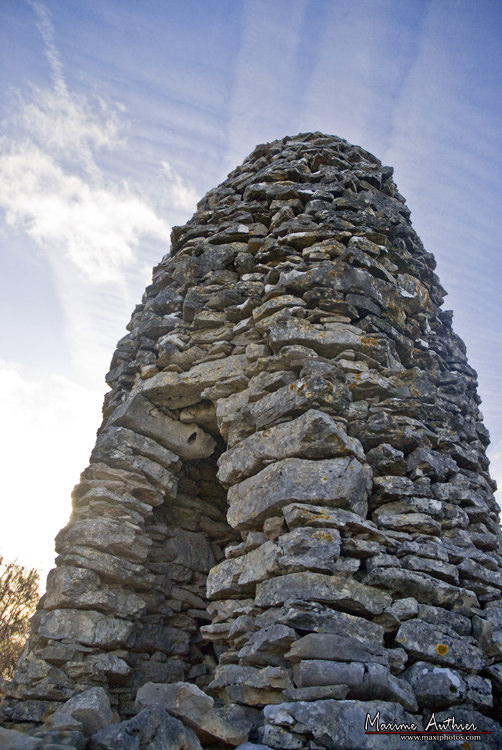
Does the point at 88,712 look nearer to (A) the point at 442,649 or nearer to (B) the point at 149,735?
(B) the point at 149,735

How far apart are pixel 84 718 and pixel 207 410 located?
3035 millimetres

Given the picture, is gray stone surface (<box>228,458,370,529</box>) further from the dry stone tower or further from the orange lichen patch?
the orange lichen patch

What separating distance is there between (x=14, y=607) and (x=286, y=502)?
11643mm

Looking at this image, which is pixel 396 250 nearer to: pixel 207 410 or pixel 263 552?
pixel 207 410

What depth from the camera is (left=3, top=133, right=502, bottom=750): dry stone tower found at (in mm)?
3330

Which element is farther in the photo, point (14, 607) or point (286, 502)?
point (14, 607)

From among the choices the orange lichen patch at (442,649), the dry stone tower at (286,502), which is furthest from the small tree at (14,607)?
the orange lichen patch at (442,649)

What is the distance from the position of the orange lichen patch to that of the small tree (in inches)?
428

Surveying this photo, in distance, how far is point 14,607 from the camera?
1284 cm

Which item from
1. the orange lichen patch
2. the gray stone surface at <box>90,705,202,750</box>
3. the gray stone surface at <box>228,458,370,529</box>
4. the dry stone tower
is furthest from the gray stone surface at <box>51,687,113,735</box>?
the orange lichen patch

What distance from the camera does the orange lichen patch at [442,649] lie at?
3.45 m

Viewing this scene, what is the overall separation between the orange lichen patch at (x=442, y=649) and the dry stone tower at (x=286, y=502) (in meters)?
0.02

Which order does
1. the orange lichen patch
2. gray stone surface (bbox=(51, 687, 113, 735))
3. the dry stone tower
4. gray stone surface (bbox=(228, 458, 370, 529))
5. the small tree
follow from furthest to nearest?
the small tree
gray stone surface (bbox=(228, 458, 370, 529))
gray stone surface (bbox=(51, 687, 113, 735))
the orange lichen patch
the dry stone tower

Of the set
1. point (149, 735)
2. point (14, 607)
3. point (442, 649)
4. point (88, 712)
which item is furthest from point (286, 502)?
point (14, 607)
